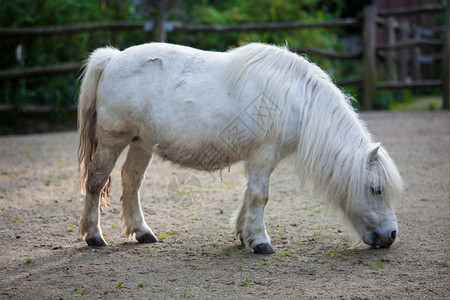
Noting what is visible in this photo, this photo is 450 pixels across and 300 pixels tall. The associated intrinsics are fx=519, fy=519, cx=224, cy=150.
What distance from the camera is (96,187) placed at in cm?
365

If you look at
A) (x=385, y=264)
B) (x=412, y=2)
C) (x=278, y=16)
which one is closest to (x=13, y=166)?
(x=385, y=264)

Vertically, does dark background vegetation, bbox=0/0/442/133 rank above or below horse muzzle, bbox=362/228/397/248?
above

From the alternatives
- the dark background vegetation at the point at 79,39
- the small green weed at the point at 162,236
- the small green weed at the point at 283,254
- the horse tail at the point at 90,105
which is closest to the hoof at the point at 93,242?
the horse tail at the point at 90,105

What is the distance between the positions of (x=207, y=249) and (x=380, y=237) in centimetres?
116

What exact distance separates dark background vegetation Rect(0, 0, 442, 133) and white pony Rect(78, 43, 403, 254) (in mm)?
5123

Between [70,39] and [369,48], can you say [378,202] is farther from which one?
[70,39]

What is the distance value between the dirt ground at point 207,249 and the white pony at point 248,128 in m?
0.22

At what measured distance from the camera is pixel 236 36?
35.5 feet

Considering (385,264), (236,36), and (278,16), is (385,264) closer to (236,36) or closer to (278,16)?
(236,36)

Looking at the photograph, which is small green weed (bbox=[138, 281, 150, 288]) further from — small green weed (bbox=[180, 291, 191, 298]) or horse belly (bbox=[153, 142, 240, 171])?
horse belly (bbox=[153, 142, 240, 171])

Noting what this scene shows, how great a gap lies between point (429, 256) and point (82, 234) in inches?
91.6

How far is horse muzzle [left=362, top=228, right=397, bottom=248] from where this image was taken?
3.38 m

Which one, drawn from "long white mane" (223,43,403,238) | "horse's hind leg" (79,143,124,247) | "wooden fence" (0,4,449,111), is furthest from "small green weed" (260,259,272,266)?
"wooden fence" (0,4,449,111)

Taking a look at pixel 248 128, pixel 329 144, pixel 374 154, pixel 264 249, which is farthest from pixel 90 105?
pixel 374 154
